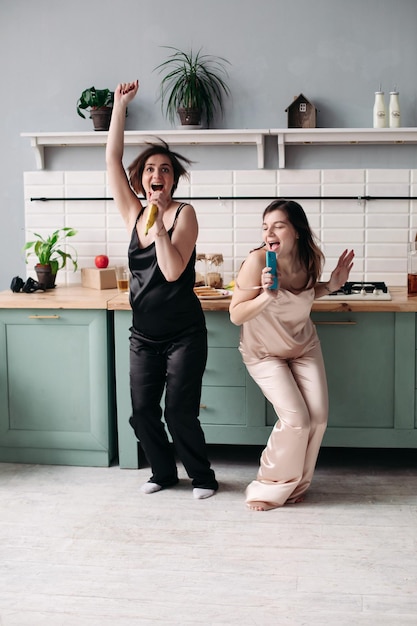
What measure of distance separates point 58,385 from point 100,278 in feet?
2.07

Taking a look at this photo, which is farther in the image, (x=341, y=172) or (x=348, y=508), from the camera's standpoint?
(x=341, y=172)

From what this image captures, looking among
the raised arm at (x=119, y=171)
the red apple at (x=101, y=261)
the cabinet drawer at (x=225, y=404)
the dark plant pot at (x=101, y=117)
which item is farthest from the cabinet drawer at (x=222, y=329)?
the dark plant pot at (x=101, y=117)

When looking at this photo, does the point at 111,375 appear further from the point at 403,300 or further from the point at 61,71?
the point at 61,71

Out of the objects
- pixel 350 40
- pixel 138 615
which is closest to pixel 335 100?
pixel 350 40

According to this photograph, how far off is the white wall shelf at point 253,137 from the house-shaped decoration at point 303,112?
0.18 ft

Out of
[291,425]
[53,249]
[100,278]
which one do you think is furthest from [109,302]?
[291,425]

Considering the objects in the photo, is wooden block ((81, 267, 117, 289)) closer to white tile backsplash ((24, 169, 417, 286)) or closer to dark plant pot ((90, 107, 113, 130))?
white tile backsplash ((24, 169, 417, 286))

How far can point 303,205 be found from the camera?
4.39 m

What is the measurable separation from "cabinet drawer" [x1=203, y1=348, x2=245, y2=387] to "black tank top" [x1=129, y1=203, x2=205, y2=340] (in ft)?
1.14

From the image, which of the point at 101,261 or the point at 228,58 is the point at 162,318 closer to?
the point at 101,261

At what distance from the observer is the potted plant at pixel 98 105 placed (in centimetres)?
429

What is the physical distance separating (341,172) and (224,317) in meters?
1.10

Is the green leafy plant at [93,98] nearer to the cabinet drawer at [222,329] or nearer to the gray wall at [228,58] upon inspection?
the gray wall at [228,58]

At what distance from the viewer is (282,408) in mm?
3451
